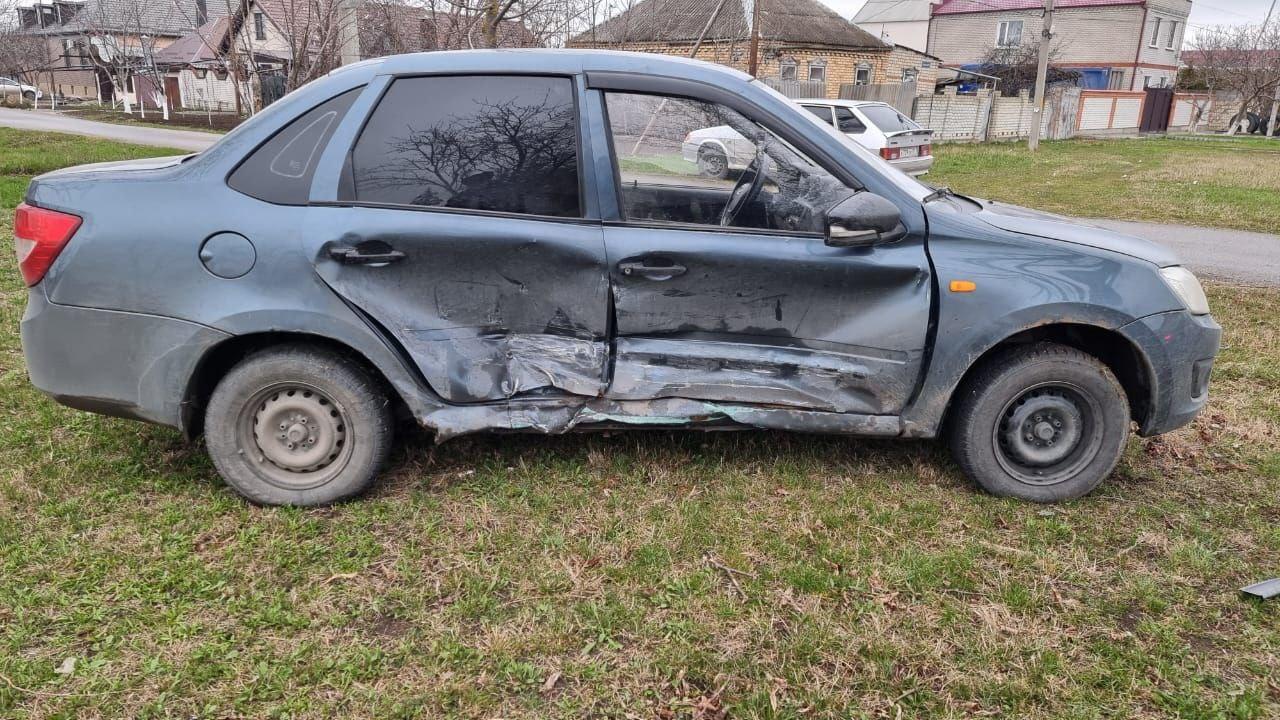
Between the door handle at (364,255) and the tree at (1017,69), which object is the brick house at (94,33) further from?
the tree at (1017,69)

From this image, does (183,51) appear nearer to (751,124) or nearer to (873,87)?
(873,87)

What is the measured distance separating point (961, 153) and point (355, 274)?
74.7 ft

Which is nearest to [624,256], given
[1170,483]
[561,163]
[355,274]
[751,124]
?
[561,163]

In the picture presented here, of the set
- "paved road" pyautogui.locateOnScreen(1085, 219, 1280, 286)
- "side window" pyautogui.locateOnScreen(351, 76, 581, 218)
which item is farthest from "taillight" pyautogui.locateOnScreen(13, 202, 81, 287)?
"paved road" pyautogui.locateOnScreen(1085, 219, 1280, 286)

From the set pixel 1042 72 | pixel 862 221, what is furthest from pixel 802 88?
pixel 862 221

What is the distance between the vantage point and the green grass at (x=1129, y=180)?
12.7 m

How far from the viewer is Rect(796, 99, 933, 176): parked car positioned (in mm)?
14944

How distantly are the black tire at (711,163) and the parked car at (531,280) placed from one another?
0.11 feet

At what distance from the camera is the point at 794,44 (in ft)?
103

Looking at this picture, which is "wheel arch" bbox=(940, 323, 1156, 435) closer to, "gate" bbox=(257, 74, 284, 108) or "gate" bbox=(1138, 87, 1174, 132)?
"gate" bbox=(257, 74, 284, 108)

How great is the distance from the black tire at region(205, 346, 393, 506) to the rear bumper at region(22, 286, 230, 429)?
167 mm

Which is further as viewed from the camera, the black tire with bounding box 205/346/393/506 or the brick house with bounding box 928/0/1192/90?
the brick house with bounding box 928/0/1192/90

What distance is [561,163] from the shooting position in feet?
11.4

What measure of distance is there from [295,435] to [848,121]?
1392cm
